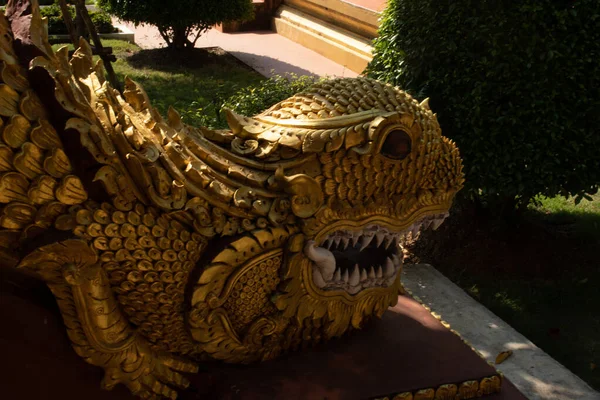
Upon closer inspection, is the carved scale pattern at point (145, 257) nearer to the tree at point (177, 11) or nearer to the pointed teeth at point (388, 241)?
the pointed teeth at point (388, 241)

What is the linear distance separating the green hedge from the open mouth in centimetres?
168

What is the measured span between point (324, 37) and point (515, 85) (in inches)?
260

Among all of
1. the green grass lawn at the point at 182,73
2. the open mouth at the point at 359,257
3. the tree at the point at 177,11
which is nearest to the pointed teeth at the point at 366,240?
→ the open mouth at the point at 359,257

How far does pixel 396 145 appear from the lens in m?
2.23

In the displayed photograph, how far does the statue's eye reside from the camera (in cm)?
222

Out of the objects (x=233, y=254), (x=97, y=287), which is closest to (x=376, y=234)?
Answer: (x=233, y=254)

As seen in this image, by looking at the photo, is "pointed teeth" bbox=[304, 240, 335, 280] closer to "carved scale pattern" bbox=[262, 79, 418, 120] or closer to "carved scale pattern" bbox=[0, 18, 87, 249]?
"carved scale pattern" bbox=[262, 79, 418, 120]

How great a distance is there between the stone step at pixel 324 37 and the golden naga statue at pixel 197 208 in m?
5.83

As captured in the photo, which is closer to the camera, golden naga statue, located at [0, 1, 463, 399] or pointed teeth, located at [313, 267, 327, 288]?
golden naga statue, located at [0, 1, 463, 399]

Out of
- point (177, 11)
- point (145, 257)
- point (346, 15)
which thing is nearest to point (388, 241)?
point (145, 257)

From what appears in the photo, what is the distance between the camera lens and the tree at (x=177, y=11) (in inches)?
346

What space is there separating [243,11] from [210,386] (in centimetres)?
816

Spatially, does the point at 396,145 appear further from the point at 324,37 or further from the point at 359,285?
the point at 324,37

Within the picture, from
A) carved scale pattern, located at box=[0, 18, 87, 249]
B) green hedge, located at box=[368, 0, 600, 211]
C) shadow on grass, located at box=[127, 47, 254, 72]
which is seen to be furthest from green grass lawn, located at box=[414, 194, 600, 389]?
shadow on grass, located at box=[127, 47, 254, 72]
